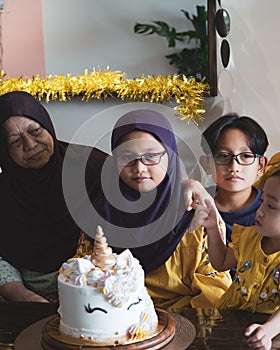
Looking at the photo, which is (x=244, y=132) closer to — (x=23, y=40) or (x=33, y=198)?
(x=33, y=198)

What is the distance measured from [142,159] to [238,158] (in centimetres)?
55

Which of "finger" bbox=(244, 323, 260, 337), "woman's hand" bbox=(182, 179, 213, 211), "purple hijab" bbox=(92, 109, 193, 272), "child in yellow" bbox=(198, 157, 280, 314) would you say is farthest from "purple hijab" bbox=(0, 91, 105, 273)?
"finger" bbox=(244, 323, 260, 337)

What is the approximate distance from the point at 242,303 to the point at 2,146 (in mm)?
1094

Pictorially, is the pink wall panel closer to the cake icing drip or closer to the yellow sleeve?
the yellow sleeve

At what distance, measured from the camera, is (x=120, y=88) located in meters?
2.87

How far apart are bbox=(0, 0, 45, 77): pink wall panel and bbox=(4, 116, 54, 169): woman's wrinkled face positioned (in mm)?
916

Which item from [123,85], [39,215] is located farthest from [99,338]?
[123,85]

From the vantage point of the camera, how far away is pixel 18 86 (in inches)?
115

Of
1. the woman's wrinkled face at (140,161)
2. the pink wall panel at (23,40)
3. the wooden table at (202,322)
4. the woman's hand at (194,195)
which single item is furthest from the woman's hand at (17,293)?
the pink wall panel at (23,40)

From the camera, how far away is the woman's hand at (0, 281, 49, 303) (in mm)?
2012

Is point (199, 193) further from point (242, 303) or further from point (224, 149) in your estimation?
point (224, 149)

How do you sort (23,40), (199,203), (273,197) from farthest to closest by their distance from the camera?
(23,40) < (199,203) < (273,197)

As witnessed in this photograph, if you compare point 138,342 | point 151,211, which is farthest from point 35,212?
point 138,342

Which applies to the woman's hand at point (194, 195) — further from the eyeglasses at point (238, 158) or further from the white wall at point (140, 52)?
the white wall at point (140, 52)
